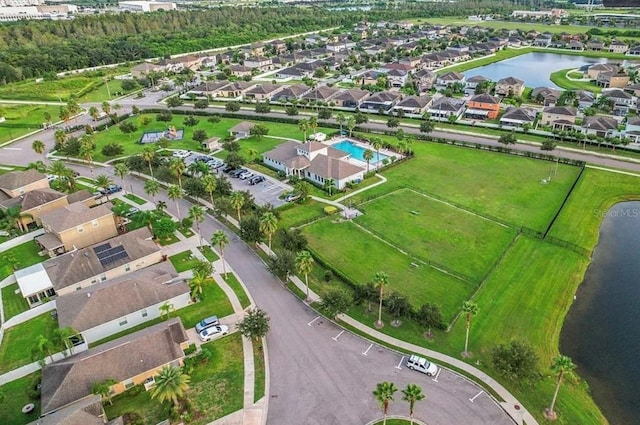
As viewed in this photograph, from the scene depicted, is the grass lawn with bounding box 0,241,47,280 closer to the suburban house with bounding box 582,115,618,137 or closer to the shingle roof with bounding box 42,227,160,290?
the shingle roof with bounding box 42,227,160,290

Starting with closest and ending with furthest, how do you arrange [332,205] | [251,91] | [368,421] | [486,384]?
1. [368,421]
2. [486,384]
3. [332,205]
4. [251,91]

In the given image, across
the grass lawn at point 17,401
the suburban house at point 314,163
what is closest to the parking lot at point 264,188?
the suburban house at point 314,163

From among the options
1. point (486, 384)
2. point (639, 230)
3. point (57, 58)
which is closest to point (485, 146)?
point (639, 230)

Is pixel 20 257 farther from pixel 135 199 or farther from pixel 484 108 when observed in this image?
pixel 484 108

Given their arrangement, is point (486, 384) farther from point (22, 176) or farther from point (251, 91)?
point (251, 91)

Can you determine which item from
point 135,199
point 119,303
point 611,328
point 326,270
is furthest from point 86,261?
point 611,328

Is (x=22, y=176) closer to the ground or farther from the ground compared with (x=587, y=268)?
farther from the ground

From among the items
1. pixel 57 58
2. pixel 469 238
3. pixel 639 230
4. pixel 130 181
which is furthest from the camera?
pixel 57 58
